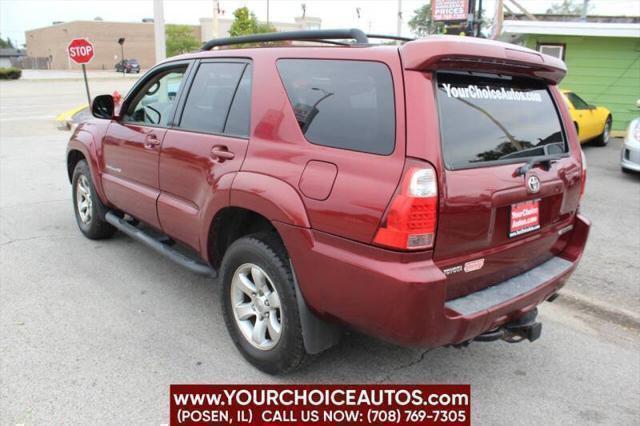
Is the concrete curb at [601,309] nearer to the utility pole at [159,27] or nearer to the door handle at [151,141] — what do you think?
the door handle at [151,141]

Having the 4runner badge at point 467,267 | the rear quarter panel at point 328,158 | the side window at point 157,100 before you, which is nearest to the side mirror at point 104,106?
the side window at point 157,100

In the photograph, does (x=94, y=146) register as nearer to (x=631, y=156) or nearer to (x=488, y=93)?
(x=488, y=93)

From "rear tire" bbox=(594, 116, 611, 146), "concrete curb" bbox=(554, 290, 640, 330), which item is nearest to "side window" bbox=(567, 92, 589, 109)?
"rear tire" bbox=(594, 116, 611, 146)

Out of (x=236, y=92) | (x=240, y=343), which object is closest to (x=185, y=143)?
(x=236, y=92)

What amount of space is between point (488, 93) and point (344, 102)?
77 cm

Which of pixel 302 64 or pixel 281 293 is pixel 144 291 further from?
pixel 302 64

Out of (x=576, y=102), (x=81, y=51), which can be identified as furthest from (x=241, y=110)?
(x=81, y=51)

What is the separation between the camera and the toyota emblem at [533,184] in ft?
9.35

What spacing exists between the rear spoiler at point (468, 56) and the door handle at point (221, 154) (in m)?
1.26

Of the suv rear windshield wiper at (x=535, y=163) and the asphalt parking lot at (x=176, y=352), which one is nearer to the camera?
the suv rear windshield wiper at (x=535, y=163)

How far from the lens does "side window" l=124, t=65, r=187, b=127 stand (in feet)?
13.7

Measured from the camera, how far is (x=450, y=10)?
1656 centimetres

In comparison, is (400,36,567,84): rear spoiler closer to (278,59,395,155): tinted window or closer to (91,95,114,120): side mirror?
(278,59,395,155): tinted window

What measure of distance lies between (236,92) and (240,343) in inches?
62.6
